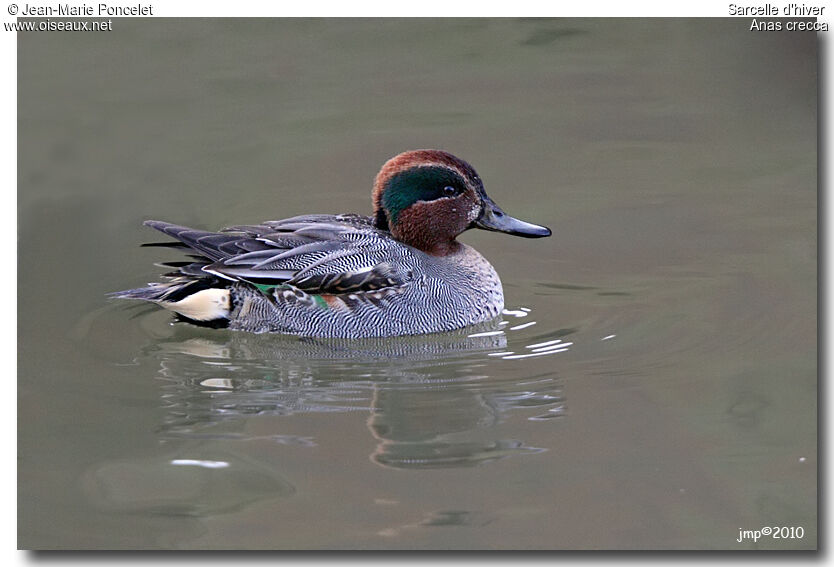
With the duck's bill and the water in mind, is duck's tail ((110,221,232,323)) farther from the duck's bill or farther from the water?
the duck's bill

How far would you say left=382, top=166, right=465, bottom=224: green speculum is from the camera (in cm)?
971

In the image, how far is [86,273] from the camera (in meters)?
10.3

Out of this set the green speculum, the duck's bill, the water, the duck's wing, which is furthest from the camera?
the duck's bill

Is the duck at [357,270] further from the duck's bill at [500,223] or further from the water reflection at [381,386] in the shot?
the water reflection at [381,386]

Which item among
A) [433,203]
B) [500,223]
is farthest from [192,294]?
[500,223]

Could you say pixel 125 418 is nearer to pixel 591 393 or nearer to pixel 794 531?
pixel 591 393

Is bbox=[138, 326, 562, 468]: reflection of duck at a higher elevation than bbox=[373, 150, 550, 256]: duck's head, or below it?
below

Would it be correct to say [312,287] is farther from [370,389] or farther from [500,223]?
[500,223]

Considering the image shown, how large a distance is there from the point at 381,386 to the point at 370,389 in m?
0.08

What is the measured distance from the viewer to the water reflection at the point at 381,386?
7801 millimetres

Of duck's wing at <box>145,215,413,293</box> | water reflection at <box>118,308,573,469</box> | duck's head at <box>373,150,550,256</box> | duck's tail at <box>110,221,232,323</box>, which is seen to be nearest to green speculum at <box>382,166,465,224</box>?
duck's head at <box>373,150,550,256</box>

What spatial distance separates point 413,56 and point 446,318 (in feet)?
7.20

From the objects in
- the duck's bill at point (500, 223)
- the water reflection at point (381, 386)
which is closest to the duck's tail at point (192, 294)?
the water reflection at point (381, 386)

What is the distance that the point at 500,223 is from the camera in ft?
32.6
